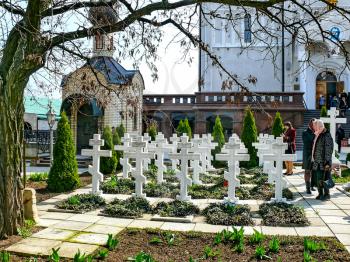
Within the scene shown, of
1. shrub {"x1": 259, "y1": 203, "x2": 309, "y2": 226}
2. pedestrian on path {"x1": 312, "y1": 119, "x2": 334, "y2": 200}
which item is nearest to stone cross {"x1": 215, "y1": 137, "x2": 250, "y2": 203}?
shrub {"x1": 259, "y1": 203, "x2": 309, "y2": 226}

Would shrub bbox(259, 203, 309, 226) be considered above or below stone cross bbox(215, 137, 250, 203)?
below

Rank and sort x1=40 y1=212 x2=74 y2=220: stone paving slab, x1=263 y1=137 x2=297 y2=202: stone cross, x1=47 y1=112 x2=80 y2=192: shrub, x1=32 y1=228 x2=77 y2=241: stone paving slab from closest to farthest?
x1=32 y1=228 x2=77 y2=241: stone paving slab
x1=40 y1=212 x2=74 y2=220: stone paving slab
x1=263 y1=137 x2=297 y2=202: stone cross
x1=47 y1=112 x2=80 y2=192: shrub

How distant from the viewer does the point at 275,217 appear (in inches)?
263

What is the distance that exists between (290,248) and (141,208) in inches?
120

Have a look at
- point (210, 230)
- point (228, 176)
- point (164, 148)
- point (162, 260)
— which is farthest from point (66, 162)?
point (162, 260)

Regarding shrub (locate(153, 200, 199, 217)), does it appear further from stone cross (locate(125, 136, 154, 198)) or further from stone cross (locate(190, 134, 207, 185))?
stone cross (locate(190, 134, 207, 185))

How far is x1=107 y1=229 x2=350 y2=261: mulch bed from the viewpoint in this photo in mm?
4898

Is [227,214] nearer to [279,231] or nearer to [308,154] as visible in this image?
[279,231]

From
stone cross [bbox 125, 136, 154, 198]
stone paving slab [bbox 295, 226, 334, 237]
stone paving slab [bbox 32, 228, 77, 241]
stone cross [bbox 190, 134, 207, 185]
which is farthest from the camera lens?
stone cross [bbox 190, 134, 207, 185]

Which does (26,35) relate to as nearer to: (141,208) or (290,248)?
(141,208)

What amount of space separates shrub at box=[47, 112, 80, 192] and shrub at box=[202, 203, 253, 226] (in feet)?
12.8

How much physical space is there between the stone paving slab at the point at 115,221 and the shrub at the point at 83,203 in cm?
78

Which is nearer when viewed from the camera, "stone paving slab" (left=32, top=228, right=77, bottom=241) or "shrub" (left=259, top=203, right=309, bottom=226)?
"stone paving slab" (left=32, top=228, right=77, bottom=241)

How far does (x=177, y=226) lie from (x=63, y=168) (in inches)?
169
